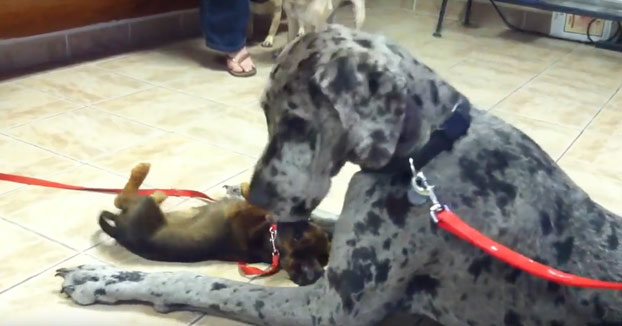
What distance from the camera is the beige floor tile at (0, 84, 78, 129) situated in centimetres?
257

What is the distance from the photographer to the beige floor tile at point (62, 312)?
1438mm

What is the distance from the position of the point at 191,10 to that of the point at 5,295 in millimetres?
2660

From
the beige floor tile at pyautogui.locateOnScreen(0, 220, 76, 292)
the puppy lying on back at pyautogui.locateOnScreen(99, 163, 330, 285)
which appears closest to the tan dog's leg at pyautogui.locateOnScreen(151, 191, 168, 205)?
the puppy lying on back at pyautogui.locateOnScreen(99, 163, 330, 285)

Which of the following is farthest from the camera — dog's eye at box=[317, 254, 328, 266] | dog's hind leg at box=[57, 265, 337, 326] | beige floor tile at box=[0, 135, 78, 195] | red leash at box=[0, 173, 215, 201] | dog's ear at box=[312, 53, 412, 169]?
beige floor tile at box=[0, 135, 78, 195]

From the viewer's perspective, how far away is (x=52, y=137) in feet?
7.94

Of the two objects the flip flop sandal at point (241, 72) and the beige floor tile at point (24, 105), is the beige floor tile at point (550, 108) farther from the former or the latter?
the beige floor tile at point (24, 105)

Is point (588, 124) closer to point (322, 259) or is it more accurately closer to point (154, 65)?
point (322, 259)

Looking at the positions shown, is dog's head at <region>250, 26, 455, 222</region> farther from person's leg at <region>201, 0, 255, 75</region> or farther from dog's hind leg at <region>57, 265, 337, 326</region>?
person's leg at <region>201, 0, 255, 75</region>

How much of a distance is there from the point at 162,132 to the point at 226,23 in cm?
96

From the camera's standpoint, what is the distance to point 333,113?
3.76 ft

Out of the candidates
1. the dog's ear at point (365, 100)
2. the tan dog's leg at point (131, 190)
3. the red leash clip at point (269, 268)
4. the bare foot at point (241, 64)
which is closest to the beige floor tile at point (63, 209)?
the tan dog's leg at point (131, 190)

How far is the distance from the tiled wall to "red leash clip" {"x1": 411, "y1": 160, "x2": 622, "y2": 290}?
243 cm

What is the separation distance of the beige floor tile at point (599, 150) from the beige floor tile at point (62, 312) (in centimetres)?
158

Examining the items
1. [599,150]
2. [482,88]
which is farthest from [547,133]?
[482,88]
